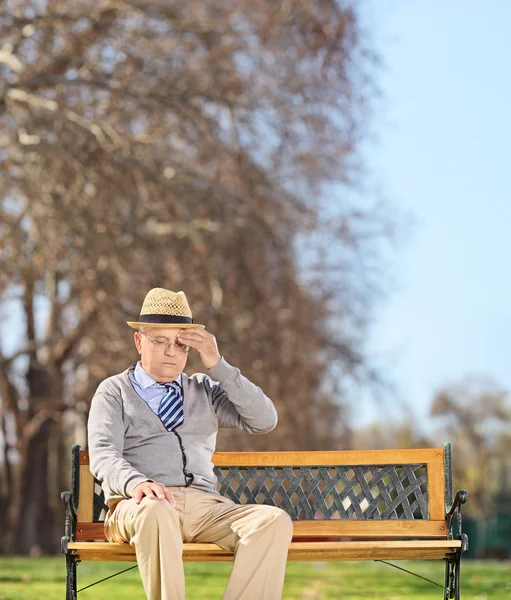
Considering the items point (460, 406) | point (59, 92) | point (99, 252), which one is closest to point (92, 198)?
point (99, 252)

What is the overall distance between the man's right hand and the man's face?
1.87 ft

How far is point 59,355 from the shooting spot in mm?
17656

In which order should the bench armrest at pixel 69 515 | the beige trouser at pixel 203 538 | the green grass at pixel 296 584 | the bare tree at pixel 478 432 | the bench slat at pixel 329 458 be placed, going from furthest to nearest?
the bare tree at pixel 478 432
the green grass at pixel 296 584
the bench slat at pixel 329 458
the bench armrest at pixel 69 515
the beige trouser at pixel 203 538

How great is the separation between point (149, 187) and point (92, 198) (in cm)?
64

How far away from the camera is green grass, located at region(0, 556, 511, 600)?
320 inches

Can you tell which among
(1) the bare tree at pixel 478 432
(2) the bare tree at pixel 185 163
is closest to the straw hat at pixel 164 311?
(2) the bare tree at pixel 185 163

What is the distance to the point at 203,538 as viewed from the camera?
4.44 m

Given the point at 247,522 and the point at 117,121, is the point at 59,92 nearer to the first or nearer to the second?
the point at 117,121

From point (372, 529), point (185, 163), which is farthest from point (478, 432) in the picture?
point (372, 529)

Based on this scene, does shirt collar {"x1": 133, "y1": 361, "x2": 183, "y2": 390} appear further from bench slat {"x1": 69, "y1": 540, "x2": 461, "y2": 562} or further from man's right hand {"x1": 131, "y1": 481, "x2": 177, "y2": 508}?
bench slat {"x1": 69, "y1": 540, "x2": 461, "y2": 562}

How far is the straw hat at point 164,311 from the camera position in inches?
181

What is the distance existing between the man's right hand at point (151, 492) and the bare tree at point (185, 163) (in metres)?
7.48

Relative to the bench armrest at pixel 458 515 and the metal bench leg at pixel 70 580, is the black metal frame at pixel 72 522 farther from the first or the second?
the bench armrest at pixel 458 515

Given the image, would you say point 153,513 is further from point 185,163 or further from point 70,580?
point 185,163
